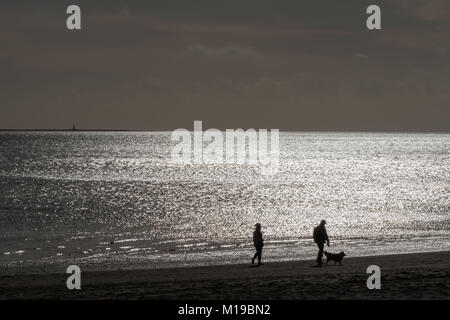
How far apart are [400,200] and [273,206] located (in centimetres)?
1598

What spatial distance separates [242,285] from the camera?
18.0m

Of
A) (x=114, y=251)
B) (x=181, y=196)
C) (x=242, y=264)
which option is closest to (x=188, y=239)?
(x=114, y=251)

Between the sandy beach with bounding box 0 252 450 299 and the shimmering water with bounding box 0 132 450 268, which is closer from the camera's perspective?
the sandy beach with bounding box 0 252 450 299

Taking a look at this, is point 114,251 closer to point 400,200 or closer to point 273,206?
point 273,206

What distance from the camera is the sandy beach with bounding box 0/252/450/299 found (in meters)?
15.7

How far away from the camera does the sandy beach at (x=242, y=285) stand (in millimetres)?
15727

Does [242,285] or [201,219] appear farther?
[201,219]

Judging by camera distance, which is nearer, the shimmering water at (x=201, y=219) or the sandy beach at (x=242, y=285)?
the sandy beach at (x=242, y=285)

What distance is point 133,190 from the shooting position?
80625 millimetres
